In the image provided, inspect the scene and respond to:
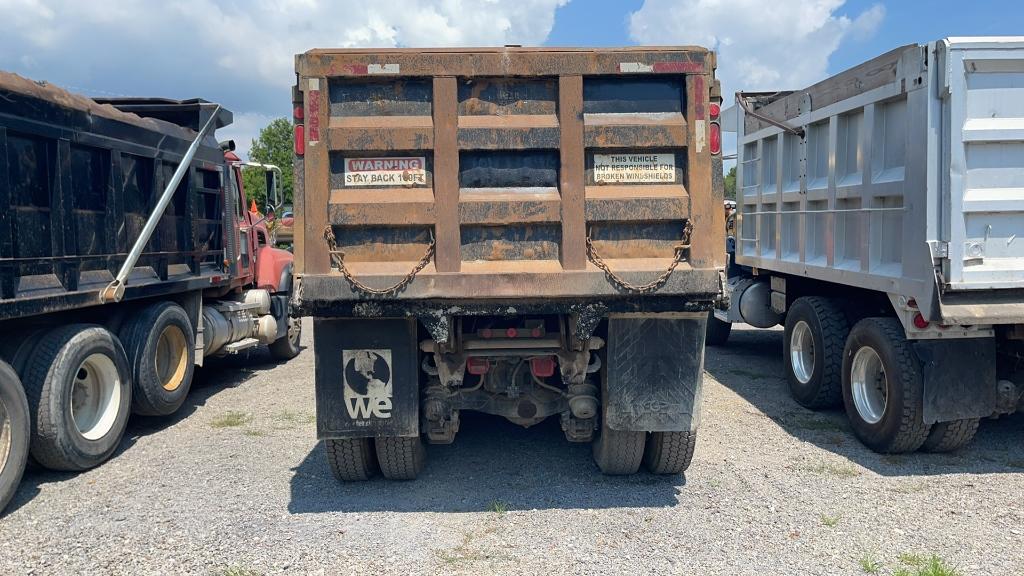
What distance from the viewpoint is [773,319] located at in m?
9.20

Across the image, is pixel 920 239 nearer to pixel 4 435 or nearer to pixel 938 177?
pixel 938 177

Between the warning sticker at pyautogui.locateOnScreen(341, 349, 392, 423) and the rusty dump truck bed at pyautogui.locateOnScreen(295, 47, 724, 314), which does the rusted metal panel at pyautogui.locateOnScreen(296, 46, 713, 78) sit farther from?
the warning sticker at pyautogui.locateOnScreen(341, 349, 392, 423)

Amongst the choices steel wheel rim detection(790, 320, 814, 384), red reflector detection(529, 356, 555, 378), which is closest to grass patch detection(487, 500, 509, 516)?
red reflector detection(529, 356, 555, 378)

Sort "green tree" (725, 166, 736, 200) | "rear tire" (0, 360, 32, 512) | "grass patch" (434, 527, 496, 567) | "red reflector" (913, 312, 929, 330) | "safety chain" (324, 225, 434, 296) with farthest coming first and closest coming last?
"green tree" (725, 166, 736, 200)
"red reflector" (913, 312, 929, 330)
"rear tire" (0, 360, 32, 512)
"safety chain" (324, 225, 434, 296)
"grass patch" (434, 527, 496, 567)

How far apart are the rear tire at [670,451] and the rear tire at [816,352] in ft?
8.08

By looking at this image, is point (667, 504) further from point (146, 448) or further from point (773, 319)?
point (773, 319)

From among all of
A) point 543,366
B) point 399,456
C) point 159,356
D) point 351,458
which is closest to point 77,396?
point 159,356

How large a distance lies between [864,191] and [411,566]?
4586mm

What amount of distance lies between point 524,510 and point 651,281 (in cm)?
167

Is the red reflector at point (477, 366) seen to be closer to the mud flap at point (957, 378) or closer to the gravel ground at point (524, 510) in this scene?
the gravel ground at point (524, 510)

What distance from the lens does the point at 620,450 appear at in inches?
200

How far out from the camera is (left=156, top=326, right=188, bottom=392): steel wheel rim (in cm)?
730

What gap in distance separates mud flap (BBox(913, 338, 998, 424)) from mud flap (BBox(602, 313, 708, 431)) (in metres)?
2.06

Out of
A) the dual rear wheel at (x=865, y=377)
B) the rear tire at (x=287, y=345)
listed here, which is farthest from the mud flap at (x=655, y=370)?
the rear tire at (x=287, y=345)
